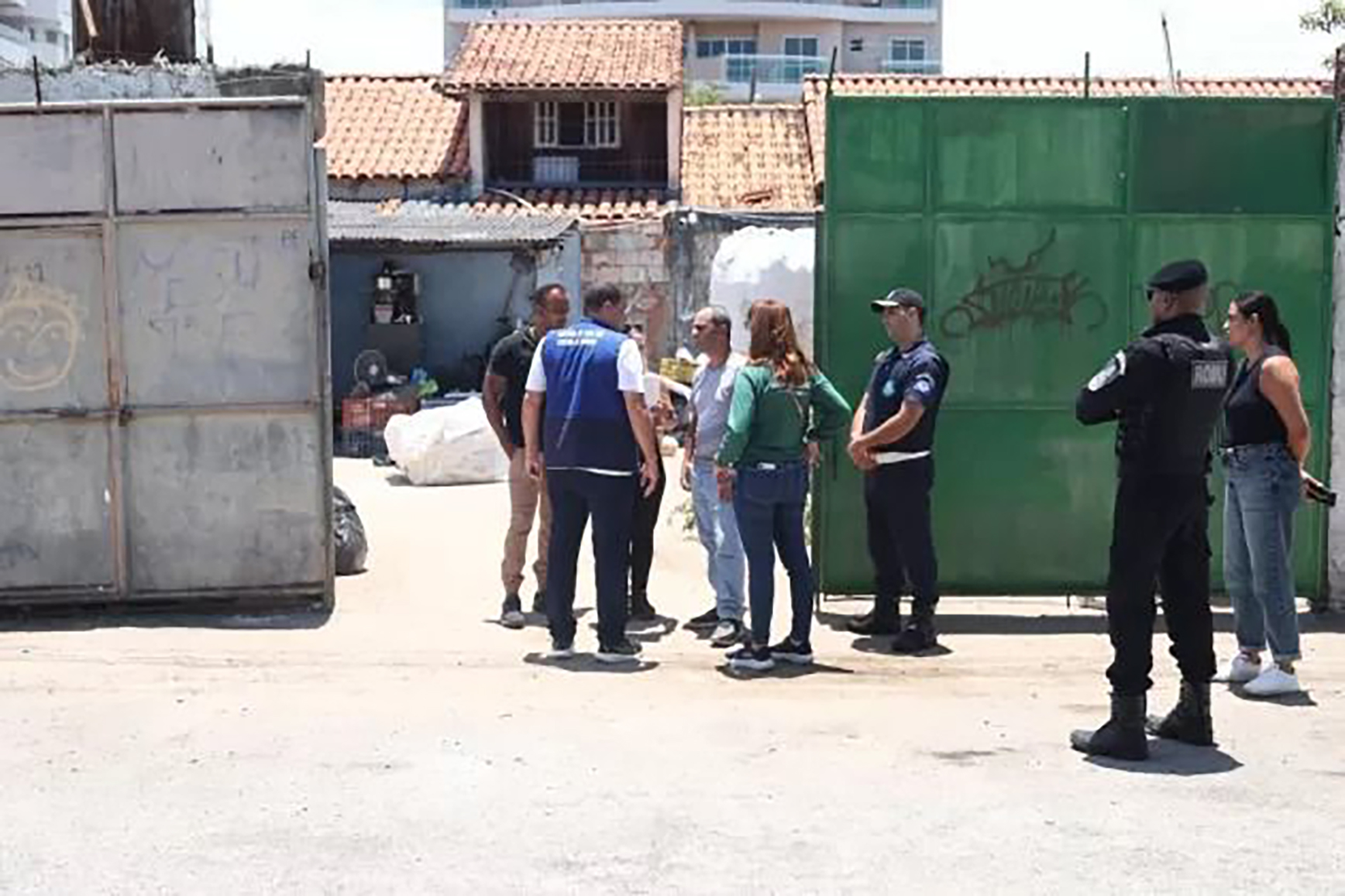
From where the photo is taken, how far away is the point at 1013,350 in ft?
30.9

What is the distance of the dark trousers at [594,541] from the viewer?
838 cm

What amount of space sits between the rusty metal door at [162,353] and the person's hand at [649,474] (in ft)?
5.71

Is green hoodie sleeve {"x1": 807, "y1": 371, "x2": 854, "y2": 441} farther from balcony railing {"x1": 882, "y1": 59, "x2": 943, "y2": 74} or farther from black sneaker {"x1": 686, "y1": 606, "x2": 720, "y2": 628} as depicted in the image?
balcony railing {"x1": 882, "y1": 59, "x2": 943, "y2": 74}

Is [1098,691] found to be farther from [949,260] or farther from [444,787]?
[444,787]

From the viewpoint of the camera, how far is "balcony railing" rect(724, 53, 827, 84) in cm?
6538

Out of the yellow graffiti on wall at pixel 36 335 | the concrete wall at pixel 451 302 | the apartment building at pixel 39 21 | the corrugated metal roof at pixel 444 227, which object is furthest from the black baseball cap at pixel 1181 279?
the apartment building at pixel 39 21

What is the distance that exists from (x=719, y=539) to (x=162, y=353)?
303cm

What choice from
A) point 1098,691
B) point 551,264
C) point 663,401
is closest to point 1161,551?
point 1098,691

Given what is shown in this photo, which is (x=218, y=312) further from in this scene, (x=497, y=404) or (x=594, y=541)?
(x=594, y=541)

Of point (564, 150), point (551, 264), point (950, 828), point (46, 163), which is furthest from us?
point (564, 150)

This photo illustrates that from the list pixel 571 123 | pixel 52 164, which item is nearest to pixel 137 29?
pixel 52 164

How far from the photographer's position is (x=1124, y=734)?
6.71 metres

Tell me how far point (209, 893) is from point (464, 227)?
19.2 metres

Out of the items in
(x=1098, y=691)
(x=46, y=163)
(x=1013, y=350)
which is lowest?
(x=1098, y=691)
